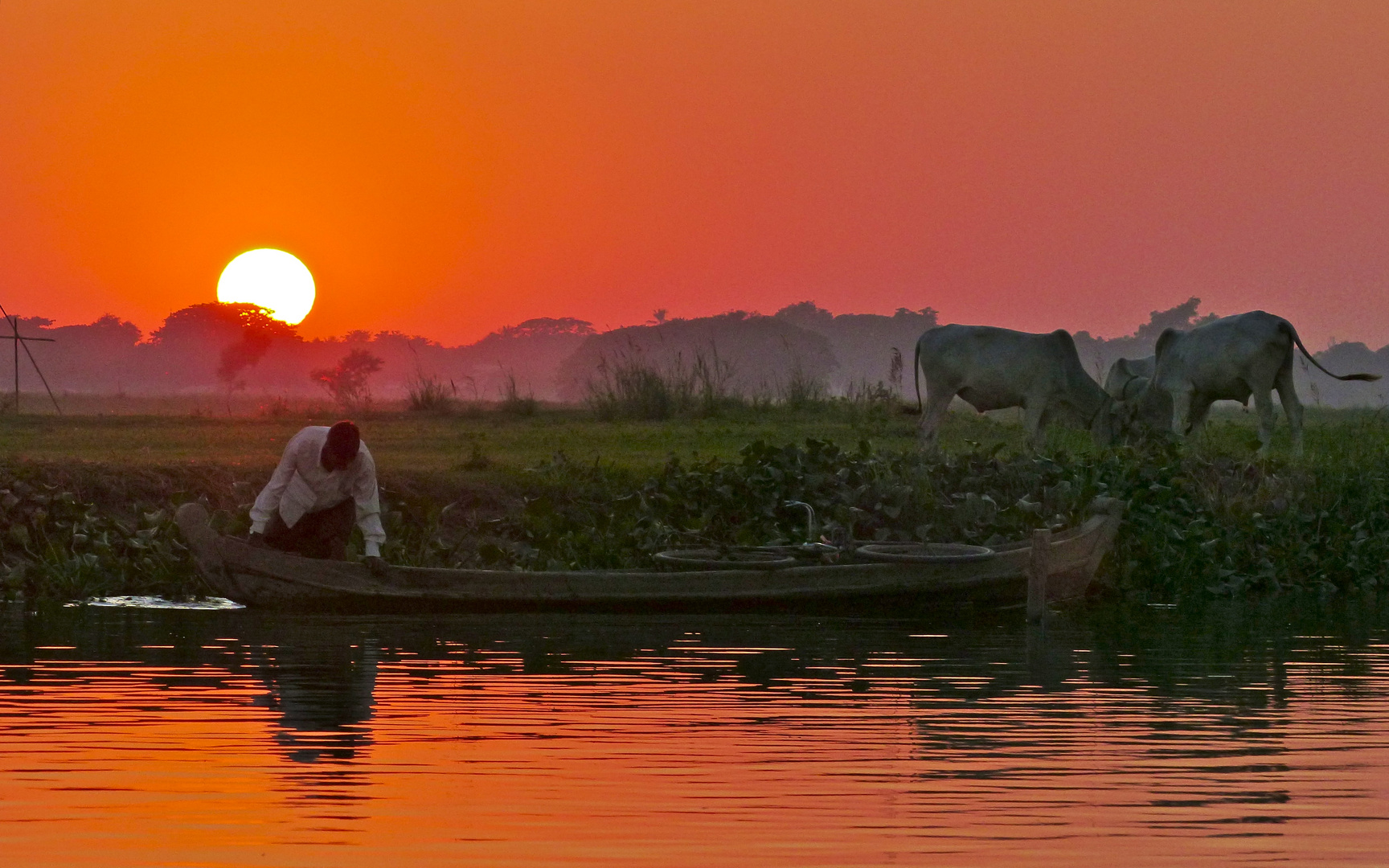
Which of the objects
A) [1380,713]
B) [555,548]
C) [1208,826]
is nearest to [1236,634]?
[1380,713]

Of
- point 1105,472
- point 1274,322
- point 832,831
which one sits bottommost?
point 832,831

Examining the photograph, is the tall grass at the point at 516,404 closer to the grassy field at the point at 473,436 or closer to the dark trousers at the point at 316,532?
the grassy field at the point at 473,436

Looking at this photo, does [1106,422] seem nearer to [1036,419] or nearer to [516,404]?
[1036,419]

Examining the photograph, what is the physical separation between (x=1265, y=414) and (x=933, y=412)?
4.03 metres

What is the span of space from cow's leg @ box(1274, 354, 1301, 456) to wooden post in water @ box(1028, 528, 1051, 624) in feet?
25.6

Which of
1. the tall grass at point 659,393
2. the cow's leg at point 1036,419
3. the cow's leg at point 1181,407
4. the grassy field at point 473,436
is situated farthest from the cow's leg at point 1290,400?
the tall grass at point 659,393

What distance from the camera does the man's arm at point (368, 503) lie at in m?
14.6

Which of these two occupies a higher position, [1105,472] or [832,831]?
[1105,472]

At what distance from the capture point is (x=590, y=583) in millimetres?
15398

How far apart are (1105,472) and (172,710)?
1170 centimetres

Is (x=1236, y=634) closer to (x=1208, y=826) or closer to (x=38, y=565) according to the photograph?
(x=1208, y=826)

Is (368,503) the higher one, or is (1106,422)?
(1106,422)

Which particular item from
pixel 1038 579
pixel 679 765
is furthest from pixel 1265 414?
pixel 679 765

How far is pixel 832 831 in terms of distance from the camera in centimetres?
713
